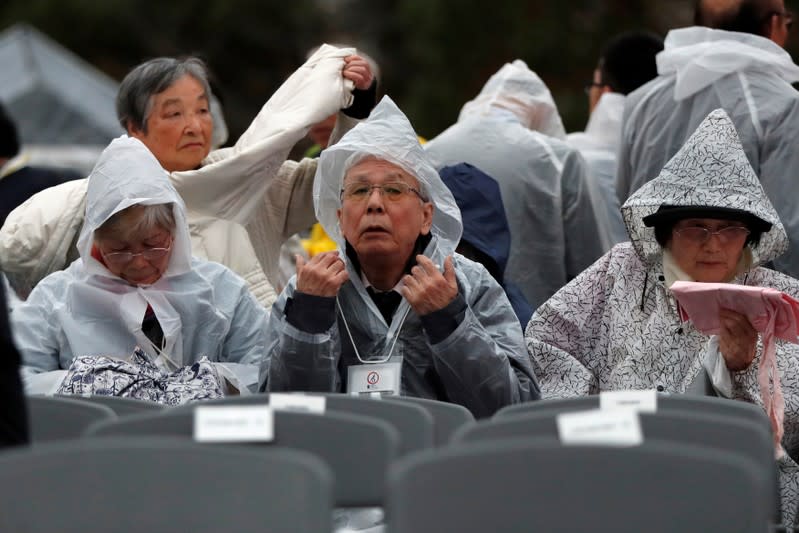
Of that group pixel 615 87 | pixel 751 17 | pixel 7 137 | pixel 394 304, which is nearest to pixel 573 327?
pixel 394 304

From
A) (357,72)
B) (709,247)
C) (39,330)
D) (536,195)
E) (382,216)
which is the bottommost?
(39,330)

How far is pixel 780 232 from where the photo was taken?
4.04 metres

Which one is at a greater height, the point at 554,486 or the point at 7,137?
the point at 7,137

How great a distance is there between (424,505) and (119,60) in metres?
22.7

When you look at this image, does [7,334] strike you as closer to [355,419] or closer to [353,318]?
[355,419]

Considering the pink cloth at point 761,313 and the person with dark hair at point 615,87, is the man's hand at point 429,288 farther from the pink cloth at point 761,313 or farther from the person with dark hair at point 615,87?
the person with dark hair at point 615,87

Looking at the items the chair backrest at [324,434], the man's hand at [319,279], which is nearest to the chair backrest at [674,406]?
the chair backrest at [324,434]

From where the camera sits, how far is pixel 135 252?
3.98 metres

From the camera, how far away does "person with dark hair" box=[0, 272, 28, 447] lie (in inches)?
106

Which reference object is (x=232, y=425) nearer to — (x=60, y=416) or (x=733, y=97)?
(x=60, y=416)

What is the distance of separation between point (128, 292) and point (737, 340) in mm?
1557

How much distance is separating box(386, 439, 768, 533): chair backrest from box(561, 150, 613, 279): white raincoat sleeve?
9.53 ft

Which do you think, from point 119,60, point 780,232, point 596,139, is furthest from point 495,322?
point 119,60

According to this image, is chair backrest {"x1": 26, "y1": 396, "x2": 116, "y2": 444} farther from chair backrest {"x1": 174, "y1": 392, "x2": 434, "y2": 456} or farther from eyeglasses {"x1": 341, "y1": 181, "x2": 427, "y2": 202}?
eyeglasses {"x1": 341, "y1": 181, "x2": 427, "y2": 202}
